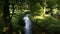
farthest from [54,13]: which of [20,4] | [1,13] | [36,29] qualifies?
[1,13]

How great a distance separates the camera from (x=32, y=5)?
631 centimetres

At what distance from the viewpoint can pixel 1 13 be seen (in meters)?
5.60

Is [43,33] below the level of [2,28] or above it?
below

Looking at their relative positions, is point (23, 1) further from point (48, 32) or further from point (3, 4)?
point (48, 32)

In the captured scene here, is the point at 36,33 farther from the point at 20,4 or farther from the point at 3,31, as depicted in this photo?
the point at 3,31

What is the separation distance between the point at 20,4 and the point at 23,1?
1.05 feet

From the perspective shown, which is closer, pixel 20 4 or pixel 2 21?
pixel 2 21

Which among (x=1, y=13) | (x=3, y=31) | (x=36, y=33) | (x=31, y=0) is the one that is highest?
(x=31, y=0)

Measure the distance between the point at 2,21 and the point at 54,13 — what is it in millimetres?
18272

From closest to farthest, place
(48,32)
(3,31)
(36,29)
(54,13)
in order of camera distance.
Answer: (3,31), (48,32), (36,29), (54,13)

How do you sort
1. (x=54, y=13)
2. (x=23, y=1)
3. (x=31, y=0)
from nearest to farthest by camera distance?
(x=31, y=0)
(x=23, y=1)
(x=54, y=13)

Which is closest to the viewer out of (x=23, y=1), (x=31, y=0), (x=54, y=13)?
(x=31, y=0)

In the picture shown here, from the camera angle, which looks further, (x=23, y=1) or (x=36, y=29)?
(x=36, y=29)

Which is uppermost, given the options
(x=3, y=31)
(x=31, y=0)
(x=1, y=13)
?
(x=31, y=0)
